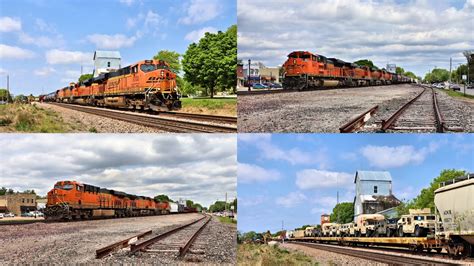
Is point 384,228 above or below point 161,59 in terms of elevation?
below

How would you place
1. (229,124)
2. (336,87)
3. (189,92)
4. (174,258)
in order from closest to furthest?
(174,258), (229,124), (189,92), (336,87)

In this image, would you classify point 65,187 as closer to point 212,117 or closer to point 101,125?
point 101,125

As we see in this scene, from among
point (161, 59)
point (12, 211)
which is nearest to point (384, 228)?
point (161, 59)

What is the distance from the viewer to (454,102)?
447 inches

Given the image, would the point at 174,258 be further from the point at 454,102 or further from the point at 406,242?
the point at 454,102

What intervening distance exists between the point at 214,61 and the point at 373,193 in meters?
5.31

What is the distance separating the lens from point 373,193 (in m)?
12.0

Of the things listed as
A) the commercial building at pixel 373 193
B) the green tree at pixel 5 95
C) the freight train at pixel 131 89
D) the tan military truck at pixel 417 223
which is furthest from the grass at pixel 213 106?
the tan military truck at pixel 417 223

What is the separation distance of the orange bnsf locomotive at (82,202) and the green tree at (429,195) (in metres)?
8.97

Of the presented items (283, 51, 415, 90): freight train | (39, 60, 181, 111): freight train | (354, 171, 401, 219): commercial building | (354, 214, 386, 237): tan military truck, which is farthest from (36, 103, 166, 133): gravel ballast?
(354, 214, 386, 237): tan military truck

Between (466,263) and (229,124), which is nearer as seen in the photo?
(466,263)

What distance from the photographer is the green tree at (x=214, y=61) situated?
9.87 metres

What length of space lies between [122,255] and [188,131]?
2.76 meters

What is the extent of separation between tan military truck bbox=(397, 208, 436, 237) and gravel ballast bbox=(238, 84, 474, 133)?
259 centimetres
